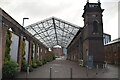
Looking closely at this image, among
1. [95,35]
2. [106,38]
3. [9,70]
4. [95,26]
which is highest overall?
[95,26]

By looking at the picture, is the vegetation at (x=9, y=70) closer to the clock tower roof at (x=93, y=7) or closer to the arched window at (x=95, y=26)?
the arched window at (x=95, y=26)

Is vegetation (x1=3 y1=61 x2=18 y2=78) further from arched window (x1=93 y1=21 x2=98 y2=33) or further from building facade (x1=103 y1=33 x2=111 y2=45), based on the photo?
building facade (x1=103 y1=33 x2=111 y2=45)

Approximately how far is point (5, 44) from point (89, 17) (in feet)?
53.9

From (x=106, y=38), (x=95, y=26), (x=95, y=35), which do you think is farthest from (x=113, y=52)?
(x=106, y=38)


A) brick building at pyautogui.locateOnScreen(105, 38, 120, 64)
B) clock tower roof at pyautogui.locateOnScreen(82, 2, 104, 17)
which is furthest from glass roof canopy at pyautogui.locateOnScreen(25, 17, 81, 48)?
brick building at pyautogui.locateOnScreen(105, 38, 120, 64)

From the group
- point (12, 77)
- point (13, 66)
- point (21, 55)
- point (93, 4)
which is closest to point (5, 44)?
point (13, 66)

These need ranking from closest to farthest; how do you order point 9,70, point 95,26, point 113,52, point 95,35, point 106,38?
1. point 9,70
2. point 95,35
3. point 95,26
4. point 113,52
5. point 106,38

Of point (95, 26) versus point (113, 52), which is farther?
point (113, 52)

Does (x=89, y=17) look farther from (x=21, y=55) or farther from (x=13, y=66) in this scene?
(x=13, y=66)

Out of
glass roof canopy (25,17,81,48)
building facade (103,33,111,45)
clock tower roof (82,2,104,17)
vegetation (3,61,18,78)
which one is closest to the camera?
A: vegetation (3,61,18,78)

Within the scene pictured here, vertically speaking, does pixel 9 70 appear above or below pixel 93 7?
below

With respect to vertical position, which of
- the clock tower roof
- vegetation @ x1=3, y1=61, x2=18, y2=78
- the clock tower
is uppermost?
the clock tower roof

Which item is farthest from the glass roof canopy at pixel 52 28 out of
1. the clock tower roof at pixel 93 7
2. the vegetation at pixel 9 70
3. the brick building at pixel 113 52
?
the vegetation at pixel 9 70

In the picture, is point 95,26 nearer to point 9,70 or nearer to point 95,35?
point 95,35
